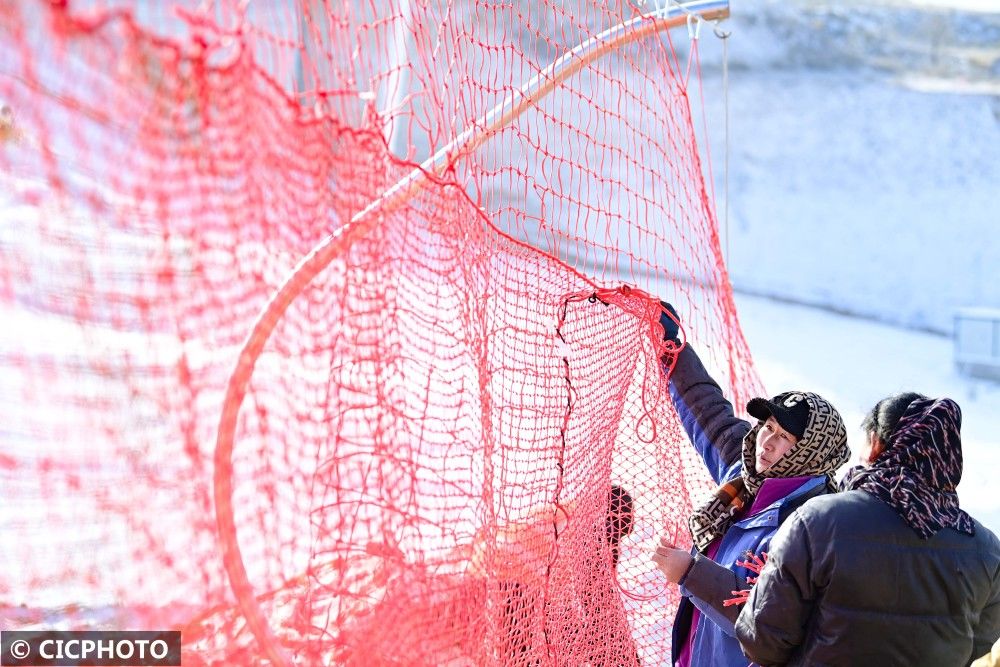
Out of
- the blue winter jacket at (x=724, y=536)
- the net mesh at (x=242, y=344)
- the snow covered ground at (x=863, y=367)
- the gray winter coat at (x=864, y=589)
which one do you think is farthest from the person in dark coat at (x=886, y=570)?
the snow covered ground at (x=863, y=367)

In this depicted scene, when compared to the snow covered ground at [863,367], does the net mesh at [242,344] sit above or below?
above

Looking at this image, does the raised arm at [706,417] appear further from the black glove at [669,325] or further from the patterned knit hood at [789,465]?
the patterned knit hood at [789,465]

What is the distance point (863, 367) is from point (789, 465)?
8144 millimetres

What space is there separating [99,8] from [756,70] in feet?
43.3

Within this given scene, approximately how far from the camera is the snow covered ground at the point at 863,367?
786 centimetres

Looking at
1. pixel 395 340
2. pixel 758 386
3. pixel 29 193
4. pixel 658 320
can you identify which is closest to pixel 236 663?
pixel 395 340

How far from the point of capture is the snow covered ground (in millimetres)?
7865

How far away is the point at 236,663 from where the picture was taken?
1938 millimetres

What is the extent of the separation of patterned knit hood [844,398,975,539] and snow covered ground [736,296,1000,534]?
15.5 ft

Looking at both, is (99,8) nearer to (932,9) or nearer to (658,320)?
(658,320)

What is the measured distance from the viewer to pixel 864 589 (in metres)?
2.07

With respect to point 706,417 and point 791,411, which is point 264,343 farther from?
point 706,417

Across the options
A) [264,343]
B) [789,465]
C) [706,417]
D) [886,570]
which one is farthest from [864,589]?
[264,343]

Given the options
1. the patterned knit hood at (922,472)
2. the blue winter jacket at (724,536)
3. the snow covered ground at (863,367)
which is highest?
the patterned knit hood at (922,472)
